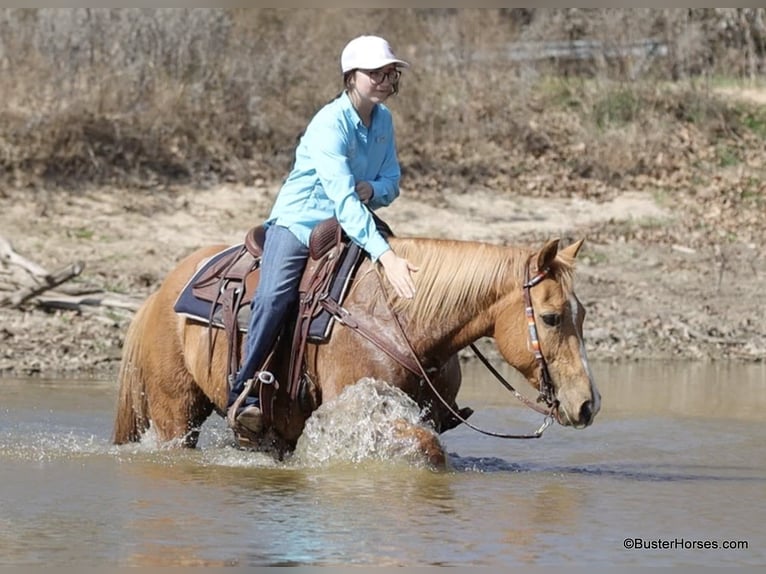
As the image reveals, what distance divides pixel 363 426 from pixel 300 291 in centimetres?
75

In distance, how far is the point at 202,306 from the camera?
8.30 metres

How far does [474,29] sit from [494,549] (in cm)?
1495

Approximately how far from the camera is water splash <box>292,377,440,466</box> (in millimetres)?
7586

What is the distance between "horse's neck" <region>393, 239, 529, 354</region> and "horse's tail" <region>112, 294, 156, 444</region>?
1807mm

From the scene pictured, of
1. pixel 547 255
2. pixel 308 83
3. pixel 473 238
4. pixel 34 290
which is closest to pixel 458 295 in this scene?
pixel 547 255

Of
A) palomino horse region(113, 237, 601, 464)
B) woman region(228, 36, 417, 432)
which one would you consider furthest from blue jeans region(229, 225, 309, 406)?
palomino horse region(113, 237, 601, 464)

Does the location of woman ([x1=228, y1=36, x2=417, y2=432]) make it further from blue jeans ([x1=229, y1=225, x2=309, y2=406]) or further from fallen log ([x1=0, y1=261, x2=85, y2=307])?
fallen log ([x1=0, y1=261, x2=85, y2=307])

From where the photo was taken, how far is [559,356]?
7539 millimetres

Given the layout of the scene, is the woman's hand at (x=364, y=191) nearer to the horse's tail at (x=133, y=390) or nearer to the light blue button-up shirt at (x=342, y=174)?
the light blue button-up shirt at (x=342, y=174)

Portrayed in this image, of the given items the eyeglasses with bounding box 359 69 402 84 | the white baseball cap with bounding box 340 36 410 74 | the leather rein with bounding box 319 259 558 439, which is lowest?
the leather rein with bounding box 319 259 558 439

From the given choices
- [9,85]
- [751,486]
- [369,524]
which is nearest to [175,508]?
[369,524]

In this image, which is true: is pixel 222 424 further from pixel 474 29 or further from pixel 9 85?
pixel 474 29

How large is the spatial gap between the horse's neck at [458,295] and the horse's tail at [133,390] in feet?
5.93

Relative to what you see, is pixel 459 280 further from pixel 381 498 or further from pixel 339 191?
pixel 381 498
